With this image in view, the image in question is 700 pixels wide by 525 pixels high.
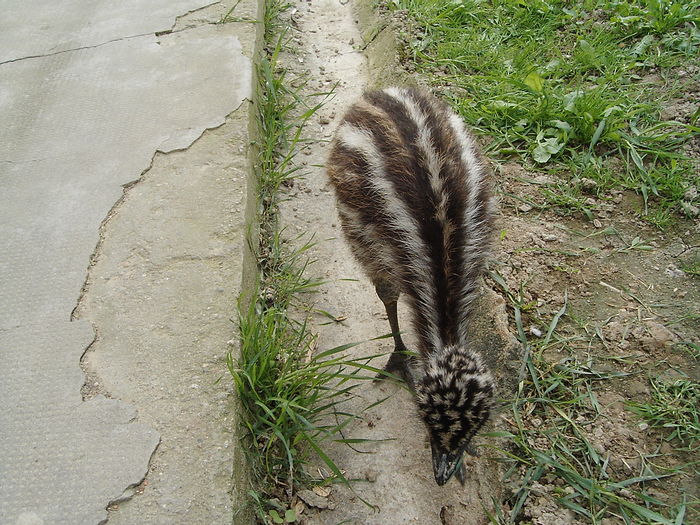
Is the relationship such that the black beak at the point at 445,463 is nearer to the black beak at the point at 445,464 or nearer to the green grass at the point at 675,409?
the black beak at the point at 445,464

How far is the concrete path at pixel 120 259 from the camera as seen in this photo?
2529 millimetres

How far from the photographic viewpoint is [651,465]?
2.72m

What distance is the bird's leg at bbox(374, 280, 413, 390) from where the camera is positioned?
131 inches

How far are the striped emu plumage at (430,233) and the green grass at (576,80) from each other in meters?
1.15

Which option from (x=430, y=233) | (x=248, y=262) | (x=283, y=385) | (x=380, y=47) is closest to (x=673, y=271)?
(x=430, y=233)

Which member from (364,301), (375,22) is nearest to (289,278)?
(364,301)

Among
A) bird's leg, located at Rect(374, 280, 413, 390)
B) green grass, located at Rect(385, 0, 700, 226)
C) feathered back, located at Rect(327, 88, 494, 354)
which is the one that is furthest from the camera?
green grass, located at Rect(385, 0, 700, 226)

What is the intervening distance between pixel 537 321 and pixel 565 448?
2.47ft

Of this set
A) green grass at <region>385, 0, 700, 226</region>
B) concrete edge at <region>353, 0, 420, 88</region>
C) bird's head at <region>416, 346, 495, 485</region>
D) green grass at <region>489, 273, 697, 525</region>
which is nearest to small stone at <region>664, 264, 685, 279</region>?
green grass at <region>385, 0, 700, 226</region>

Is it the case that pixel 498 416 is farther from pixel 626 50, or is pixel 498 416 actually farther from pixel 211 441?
pixel 626 50

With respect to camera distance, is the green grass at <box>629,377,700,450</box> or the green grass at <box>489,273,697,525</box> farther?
the green grass at <box>629,377,700,450</box>

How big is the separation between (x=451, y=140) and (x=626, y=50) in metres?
2.41

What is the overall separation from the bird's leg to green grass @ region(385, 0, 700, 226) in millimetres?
1353

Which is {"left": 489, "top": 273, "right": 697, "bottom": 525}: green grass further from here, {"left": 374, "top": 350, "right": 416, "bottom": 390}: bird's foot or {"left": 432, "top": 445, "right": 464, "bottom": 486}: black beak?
{"left": 374, "top": 350, "right": 416, "bottom": 390}: bird's foot
